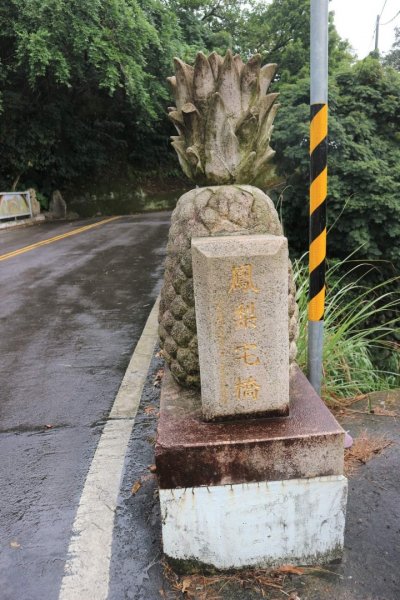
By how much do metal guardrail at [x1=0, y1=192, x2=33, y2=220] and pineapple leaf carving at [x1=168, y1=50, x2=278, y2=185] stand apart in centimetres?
1569

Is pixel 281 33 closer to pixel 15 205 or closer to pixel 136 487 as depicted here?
pixel 15 205

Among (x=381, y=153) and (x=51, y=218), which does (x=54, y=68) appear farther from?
(x=381, y=153)

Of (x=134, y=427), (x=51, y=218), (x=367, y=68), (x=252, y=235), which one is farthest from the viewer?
(x=51, y=218)

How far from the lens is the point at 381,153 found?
7266 millimetres

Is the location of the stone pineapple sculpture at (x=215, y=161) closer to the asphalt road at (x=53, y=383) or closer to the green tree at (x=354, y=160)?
the asphalt road at (x=53, y=383)

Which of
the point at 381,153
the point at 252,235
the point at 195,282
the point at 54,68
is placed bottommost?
the point at 195,282

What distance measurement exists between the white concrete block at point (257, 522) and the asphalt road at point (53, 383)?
63 centimetres

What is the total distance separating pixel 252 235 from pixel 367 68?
7084mm

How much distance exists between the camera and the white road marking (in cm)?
210

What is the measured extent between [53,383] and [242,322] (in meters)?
2.58

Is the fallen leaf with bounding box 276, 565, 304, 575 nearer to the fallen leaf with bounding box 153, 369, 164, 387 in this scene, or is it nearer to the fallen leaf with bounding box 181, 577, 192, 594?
the fallen leaf with bounding box 181, 577, 192, 594

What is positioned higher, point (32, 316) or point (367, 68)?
point (367, 68)

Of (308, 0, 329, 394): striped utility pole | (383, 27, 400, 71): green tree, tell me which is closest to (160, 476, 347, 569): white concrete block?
(308, 0, 329, 394): striped utility pole

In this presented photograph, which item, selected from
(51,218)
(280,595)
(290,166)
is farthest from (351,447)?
(51,218)
